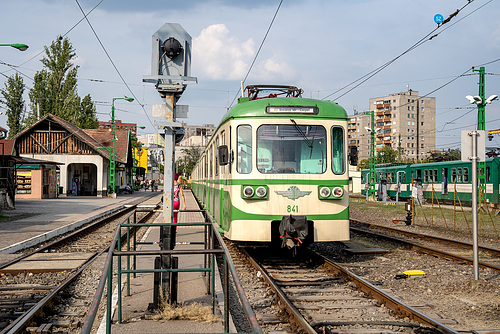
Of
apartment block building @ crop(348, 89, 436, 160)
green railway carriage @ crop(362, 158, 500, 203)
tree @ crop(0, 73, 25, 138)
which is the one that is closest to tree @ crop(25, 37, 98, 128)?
tree @ crop(0, 73, 25, 138)

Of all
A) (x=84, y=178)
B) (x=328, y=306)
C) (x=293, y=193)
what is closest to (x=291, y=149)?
(x=293, y=193)

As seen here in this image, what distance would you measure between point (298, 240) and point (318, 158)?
63.2 inches

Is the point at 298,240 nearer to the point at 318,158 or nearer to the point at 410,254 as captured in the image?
the point at 318,158

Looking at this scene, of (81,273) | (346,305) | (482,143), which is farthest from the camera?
(81,273)

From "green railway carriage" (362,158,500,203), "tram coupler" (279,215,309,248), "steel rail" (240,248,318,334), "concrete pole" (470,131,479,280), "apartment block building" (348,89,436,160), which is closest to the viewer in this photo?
"steel rail" (240,248,318,334)

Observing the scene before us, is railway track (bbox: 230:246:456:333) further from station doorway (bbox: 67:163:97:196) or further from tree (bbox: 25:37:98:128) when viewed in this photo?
tree (bbox: 25:37:98:128)

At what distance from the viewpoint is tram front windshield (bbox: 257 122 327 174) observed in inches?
357

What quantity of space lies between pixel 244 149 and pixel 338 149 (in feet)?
5.72

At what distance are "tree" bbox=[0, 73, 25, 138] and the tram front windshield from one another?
57919mm

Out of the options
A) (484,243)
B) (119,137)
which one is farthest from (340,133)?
(119,137)

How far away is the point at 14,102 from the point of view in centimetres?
6022

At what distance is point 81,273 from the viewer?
8742mm

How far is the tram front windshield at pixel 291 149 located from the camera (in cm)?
906

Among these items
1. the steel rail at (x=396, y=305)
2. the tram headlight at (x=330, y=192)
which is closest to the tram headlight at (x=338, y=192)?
the tram headlight at (x=330, y=192)
